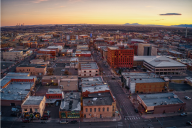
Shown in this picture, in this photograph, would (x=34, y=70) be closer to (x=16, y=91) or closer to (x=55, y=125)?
(x=16, y=91)

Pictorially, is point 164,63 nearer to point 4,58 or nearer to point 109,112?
point 109,112

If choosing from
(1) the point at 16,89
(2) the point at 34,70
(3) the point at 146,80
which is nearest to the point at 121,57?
(3) the point at 146,80

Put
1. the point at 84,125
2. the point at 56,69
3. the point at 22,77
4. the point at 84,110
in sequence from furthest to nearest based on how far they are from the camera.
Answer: the point at 56,69 < the point at 22,77 < the point at 84,110 < the point at 84,125

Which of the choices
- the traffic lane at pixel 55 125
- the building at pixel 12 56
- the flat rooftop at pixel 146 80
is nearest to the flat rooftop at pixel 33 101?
the traffic lane at pixel 55 125

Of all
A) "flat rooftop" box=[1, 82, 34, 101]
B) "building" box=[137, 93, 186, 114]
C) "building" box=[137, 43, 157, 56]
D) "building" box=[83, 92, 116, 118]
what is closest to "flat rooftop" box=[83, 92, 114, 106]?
"building" box=[83, 92, 116, 118]

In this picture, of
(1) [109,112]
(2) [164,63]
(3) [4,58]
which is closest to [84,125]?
(1) [109,112]

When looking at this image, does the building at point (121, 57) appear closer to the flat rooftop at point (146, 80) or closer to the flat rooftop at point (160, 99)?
the flat rooftop at point (146, 80)
